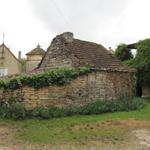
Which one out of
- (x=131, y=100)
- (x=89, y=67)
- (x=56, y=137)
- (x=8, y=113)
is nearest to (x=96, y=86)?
(x=89, y=67)

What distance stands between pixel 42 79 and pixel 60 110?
209 centimetres

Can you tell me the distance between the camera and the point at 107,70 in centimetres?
2650

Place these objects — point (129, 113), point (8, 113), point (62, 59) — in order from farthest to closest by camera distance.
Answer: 1. point (62, 59)
2. point (129, 113)
3. point (8, 113)

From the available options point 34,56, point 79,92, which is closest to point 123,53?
point 79,92

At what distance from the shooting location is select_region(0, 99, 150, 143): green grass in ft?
52.1

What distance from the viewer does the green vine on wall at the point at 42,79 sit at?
2266 centimetres

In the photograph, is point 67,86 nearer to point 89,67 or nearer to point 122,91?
point 89,67

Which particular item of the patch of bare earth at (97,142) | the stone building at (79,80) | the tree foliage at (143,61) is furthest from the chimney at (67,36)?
Answer: the patch of bare earth at (97,142)

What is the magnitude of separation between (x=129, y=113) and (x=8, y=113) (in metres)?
7.04

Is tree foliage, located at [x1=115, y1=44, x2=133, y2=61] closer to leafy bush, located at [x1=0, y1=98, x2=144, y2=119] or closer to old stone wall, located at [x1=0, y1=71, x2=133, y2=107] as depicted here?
old stone wall, located at [x1=0, y1=71, x2=133, y2=107]

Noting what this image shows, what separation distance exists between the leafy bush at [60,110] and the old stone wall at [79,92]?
0.51 metres

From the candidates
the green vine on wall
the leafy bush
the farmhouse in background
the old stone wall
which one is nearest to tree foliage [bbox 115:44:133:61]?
the old stone wall

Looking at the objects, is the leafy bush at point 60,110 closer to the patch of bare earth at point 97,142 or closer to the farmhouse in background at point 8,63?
the patch of bare earth at point 97,142

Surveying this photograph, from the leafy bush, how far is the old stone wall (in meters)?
0.51
